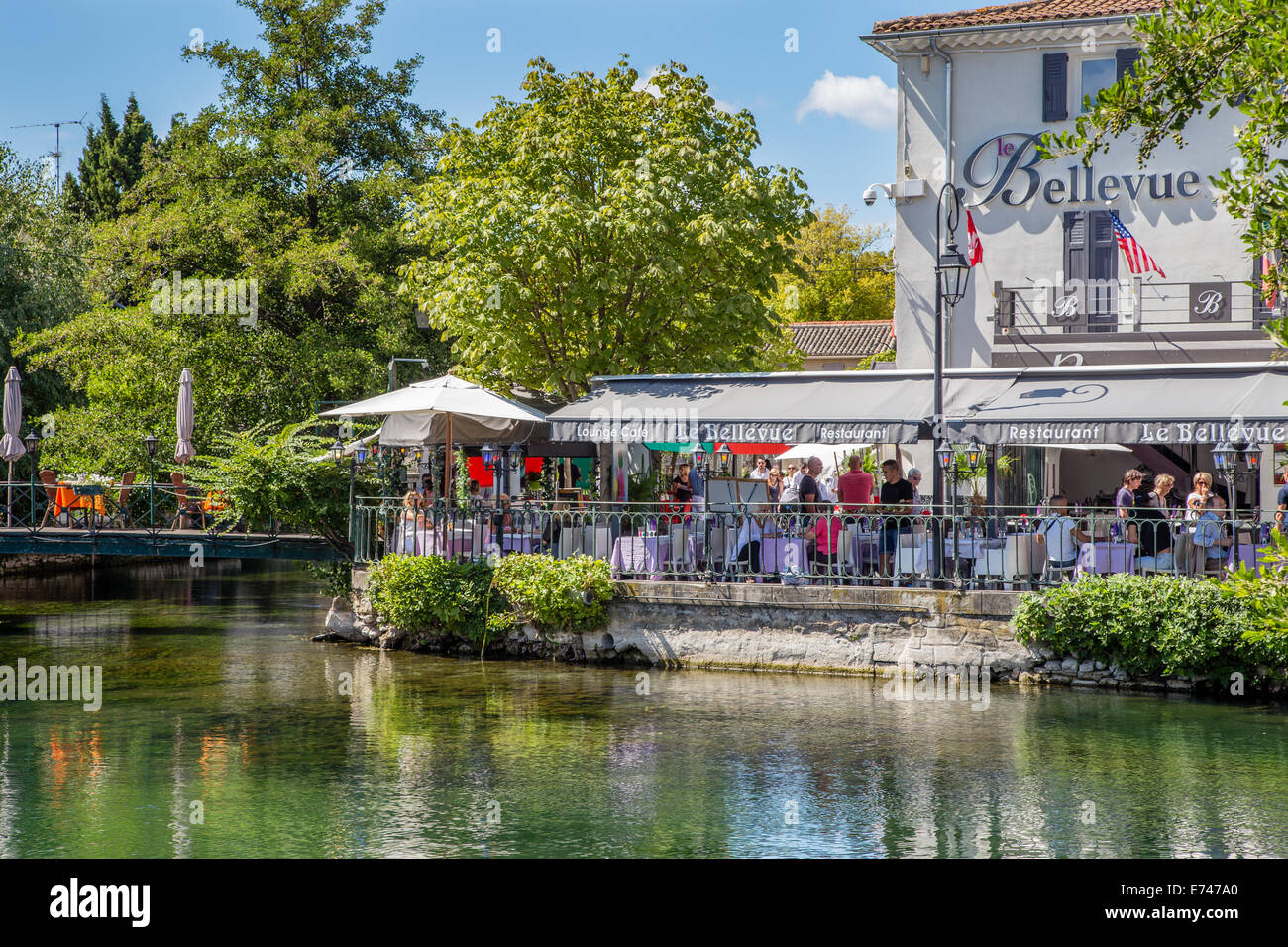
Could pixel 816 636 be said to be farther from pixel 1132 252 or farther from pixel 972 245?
pixel 1132 252

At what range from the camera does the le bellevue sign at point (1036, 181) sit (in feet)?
68.7

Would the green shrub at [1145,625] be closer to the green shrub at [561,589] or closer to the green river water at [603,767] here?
the green river water at [603,767]

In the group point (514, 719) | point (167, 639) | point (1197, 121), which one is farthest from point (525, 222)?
point (1197, 121)

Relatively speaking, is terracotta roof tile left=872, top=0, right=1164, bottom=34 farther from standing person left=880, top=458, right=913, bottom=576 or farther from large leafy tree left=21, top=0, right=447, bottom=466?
large leafy tree left=21, top=0, right=447, bottom=466

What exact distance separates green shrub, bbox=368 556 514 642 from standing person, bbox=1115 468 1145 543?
25.2ft

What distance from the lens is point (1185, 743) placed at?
39.3ft

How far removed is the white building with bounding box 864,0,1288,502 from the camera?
2052 centimetres

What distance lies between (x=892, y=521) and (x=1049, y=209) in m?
7.95

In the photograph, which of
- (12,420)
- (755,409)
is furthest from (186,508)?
(755,409)

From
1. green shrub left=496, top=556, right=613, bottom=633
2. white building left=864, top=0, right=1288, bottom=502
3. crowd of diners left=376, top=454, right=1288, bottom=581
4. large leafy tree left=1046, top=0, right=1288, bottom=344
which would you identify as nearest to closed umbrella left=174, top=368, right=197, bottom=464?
crowd of diners left=376, top=454, right=1288, bottom=581

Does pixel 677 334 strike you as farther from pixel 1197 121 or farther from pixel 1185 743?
pixel 1185 743
